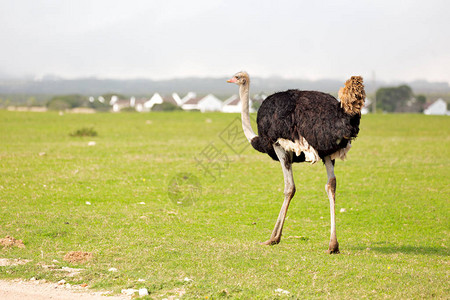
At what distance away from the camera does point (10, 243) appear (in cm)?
848

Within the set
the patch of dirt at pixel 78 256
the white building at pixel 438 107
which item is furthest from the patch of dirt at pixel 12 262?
the white building at pixel 438 107

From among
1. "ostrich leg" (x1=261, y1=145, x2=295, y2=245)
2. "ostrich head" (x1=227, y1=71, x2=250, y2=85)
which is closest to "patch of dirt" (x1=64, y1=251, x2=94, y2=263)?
"ostrich leg" (x1=261, y1=145, x2=295, y2=245)

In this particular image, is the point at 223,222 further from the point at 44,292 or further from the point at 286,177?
the point at 44,292

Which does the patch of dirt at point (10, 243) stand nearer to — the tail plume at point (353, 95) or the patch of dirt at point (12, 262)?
the patch of dirt at point (12, 262)

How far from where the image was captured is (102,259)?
7.80 meters

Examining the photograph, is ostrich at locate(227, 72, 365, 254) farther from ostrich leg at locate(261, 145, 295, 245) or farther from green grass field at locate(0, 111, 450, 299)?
green grass field at locate(0, 111, 450, 299)

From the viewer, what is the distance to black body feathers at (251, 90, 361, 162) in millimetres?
7742

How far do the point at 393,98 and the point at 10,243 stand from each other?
92.2 meters

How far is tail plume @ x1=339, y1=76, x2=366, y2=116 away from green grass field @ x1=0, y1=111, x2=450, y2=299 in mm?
2024

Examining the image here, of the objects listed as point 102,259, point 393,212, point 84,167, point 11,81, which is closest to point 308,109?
point 102,259

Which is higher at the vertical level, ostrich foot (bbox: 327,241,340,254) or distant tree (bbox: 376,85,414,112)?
distant tree (bbox: 376,85,414,112)

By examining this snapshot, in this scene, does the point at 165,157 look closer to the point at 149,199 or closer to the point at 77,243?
the point at 149,199

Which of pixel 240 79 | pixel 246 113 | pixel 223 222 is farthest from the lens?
pixel 223 222

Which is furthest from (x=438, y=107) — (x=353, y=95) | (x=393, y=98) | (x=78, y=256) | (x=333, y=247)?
(x=78, y=256)
